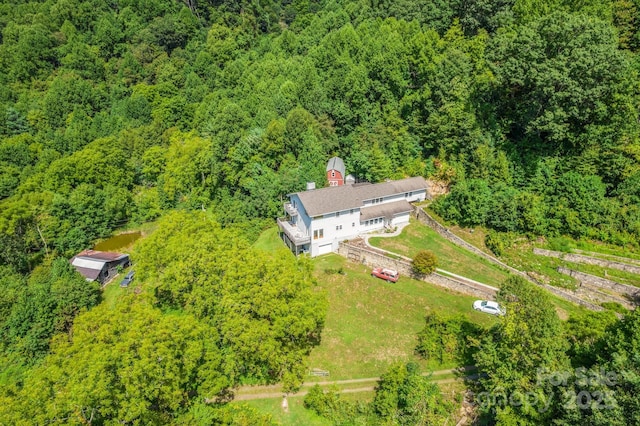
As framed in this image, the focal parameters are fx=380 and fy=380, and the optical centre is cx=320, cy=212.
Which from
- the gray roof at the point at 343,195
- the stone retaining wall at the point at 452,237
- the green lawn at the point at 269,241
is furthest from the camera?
the green lawn at the point at 269,241

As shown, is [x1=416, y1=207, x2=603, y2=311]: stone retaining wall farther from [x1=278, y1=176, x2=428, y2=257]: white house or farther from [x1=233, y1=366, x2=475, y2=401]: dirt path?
[x1=233, y1=366, x2=475, y2=401]: dirt path

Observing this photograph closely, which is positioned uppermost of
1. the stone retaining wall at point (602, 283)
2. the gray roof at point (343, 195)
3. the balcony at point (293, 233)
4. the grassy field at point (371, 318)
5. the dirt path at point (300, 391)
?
the gray roof at point (343, 195)

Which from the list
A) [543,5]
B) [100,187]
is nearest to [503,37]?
[543,5]

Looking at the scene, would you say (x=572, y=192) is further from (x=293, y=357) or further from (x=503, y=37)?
(x=293, y=357)

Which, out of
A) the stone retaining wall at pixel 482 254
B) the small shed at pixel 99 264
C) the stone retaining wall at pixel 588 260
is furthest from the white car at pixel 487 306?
the small shed at pixel 99 264

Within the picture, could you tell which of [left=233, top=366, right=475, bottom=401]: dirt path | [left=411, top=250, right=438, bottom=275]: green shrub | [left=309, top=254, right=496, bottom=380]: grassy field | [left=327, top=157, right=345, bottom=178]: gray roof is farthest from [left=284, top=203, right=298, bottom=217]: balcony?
[left=233, top=366, right=475, bottom=401]: dirt path

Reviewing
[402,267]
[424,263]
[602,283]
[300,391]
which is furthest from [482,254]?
[300,391]

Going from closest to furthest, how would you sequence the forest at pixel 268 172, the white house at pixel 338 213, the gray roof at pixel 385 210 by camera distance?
1. the forest at pixel 268 172
2. the white house at pixel 338 213
3. the gray roof at pixel 385 210

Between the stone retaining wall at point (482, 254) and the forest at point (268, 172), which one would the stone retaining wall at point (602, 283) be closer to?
the stone retaining wall at point (482, 254)
